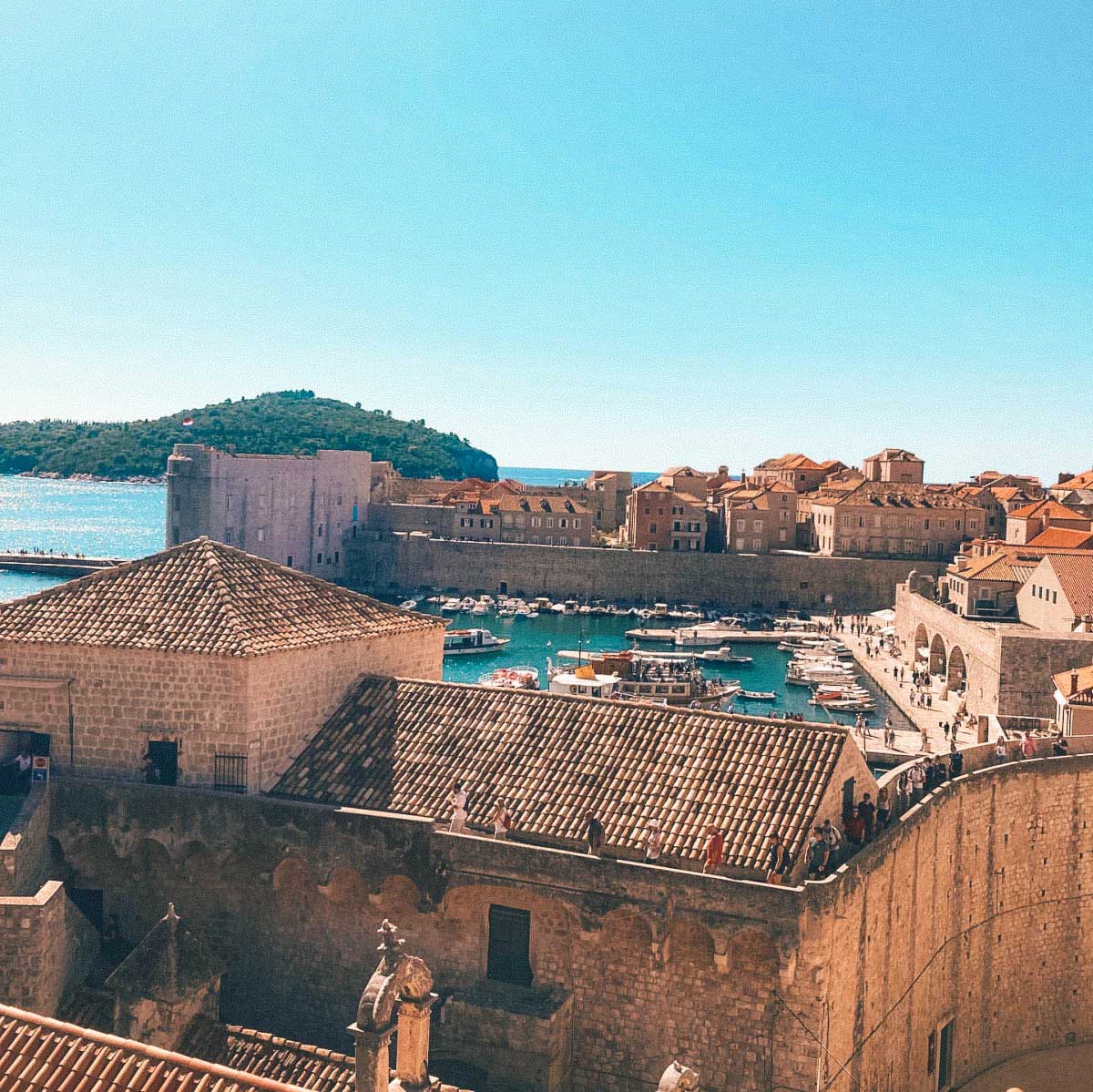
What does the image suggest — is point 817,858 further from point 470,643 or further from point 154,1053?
point 470,643

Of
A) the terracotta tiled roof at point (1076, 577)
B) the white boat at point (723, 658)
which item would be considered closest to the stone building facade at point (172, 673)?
the terracotta tiled roof at point (1076, 577)

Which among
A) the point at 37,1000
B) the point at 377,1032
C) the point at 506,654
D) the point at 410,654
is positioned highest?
the point at 410,654

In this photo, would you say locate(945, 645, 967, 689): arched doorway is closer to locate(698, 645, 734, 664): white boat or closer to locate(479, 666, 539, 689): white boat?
locate(698, 645, 734, 664): white boat

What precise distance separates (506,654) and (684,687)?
1927cm

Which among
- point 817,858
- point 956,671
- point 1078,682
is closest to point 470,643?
point 956,671

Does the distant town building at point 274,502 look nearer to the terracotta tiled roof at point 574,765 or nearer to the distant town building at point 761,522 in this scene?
the distant town building at point 761,522

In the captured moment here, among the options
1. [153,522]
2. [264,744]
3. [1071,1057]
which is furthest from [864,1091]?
[153,522]

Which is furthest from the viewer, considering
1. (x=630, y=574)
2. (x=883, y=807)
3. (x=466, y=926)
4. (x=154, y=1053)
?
(x=630, y=574)

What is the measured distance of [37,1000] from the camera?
1305cm

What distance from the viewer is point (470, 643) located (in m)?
69.8

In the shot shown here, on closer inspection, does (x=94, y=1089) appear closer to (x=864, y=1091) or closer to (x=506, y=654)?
Answer: (x=864, y=1091)

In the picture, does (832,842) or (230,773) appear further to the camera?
(230,773)

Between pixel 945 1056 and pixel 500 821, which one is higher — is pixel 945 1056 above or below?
below

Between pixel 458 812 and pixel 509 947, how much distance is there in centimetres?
160
